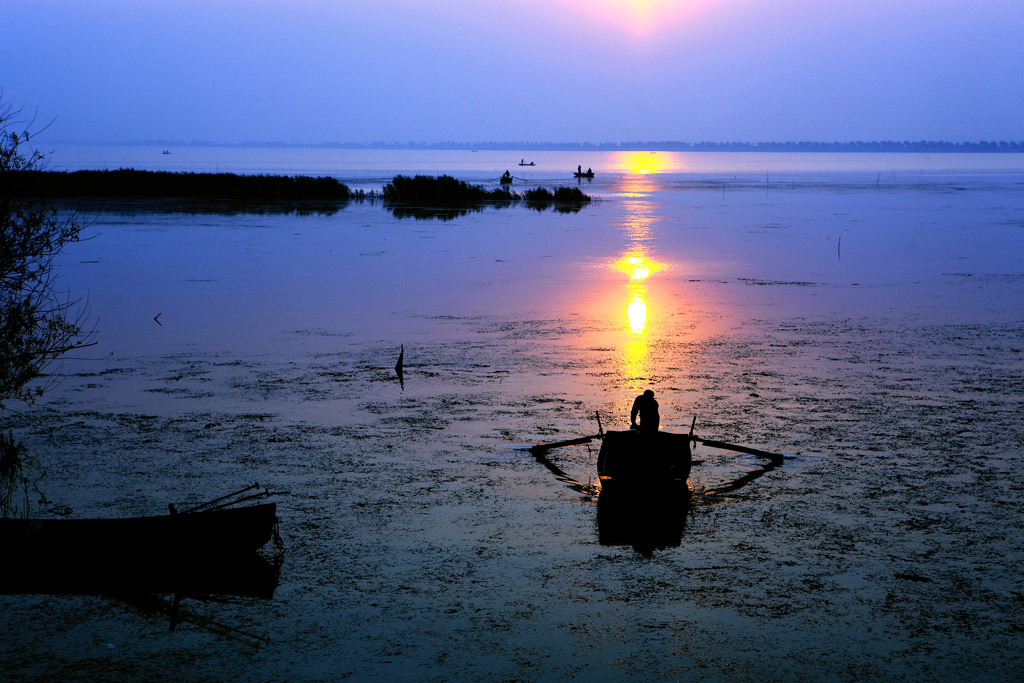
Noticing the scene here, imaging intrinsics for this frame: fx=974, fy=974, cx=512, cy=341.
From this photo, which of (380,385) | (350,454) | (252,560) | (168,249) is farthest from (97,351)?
(168,249)

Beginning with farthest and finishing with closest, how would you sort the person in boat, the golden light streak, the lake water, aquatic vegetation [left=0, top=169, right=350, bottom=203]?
aquatic vegetation [left=0, top=169, right=350, bottom=203] < the golden light streak < the person in boat < the lake water

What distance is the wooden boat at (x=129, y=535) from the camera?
30.6 ft

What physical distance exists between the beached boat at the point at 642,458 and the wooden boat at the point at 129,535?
4228 millimetres

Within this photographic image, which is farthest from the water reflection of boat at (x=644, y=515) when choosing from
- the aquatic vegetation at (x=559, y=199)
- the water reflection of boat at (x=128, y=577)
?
the aquatic vegetation at (x=559, y=199)

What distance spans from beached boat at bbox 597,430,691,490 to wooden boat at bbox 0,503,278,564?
4.23 metres

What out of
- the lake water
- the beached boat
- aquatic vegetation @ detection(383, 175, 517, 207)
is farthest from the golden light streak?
aquatic vegetation @ detection(383, 175, 517, 207)

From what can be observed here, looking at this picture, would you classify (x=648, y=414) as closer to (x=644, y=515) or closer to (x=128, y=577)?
(x=644, y=515)

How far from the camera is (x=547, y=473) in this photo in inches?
496

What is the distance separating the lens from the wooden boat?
9.31 metres

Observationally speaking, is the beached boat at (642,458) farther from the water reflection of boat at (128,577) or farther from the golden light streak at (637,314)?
the golden light streak at (637,314)

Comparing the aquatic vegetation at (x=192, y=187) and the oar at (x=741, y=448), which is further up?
the aquatic vegetation at (x=192, y=187)

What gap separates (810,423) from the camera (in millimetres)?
14555

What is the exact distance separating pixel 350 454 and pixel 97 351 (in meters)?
9.38

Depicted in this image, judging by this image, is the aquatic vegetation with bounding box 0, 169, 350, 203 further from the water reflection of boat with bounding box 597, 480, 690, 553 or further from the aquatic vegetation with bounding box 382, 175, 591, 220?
the water reflection of boat with bounding box 597, 480, 690, 553
